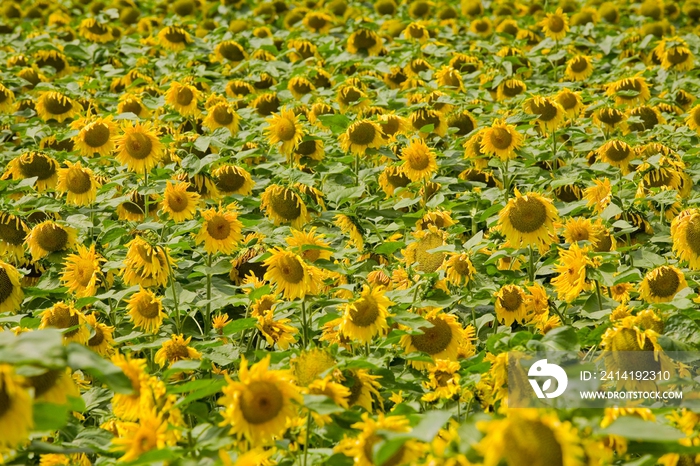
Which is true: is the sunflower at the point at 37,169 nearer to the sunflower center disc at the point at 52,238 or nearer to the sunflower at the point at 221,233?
the sunflower center disc at the point at 52,238

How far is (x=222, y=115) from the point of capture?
15.3 feet

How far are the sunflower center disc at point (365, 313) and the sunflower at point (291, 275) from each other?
325 mm

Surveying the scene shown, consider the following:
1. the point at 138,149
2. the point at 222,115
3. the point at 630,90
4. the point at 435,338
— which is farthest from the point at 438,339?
the point at 630,90

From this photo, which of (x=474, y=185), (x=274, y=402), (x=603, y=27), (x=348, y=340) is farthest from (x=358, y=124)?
(x=603, y=27)

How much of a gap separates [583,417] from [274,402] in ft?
2.03

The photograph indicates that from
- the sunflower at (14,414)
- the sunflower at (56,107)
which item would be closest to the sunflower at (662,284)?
the sunflower at (14,414)

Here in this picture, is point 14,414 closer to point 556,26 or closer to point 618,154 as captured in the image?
point 618,154

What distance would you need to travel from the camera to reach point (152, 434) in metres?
1.72

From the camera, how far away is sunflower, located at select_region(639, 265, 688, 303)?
2.81 metres

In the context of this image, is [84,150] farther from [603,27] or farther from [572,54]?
[603,27]

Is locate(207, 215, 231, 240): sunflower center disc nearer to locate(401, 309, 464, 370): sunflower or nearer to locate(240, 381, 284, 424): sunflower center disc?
locate(401, 309, 464, 370): sunflower

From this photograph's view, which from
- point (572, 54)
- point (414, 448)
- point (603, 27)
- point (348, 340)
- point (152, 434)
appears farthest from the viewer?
point (603, 27)

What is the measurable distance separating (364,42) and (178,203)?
138 inches

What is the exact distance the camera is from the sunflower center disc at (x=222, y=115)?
4652mm
